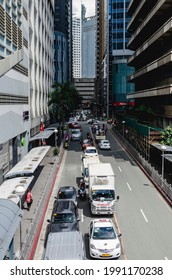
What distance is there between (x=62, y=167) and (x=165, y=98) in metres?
19.7

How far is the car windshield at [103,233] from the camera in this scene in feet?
74.1

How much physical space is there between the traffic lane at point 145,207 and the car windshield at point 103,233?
4.47 ft

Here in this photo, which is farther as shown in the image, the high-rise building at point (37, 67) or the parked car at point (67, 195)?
the high-rise building at point (37, 67)

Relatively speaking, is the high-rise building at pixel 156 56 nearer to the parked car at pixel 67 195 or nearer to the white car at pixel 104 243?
the parked car at pixel 67 195

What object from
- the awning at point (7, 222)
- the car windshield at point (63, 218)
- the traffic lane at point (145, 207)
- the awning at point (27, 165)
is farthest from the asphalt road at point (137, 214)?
the awning at point (7, 222)

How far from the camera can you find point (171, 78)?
174 feet

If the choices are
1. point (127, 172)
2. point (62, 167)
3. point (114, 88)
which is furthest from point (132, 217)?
point (114, 88)

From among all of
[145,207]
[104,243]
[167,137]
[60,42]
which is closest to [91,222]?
[104,243]

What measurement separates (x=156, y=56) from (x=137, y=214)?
39737mm

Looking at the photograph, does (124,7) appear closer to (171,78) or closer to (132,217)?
(171,78)

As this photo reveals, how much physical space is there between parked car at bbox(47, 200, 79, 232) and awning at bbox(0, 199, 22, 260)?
5443 millimetres

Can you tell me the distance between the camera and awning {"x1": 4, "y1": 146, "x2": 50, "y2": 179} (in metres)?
31.6

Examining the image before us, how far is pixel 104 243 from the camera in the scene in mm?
21781

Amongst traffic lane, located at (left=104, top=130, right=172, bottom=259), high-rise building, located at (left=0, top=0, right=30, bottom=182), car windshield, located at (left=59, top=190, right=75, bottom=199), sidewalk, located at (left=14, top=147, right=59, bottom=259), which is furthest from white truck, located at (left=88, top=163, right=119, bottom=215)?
high-rise building, located at (left=0, top=0, right=30, bottom=182)
